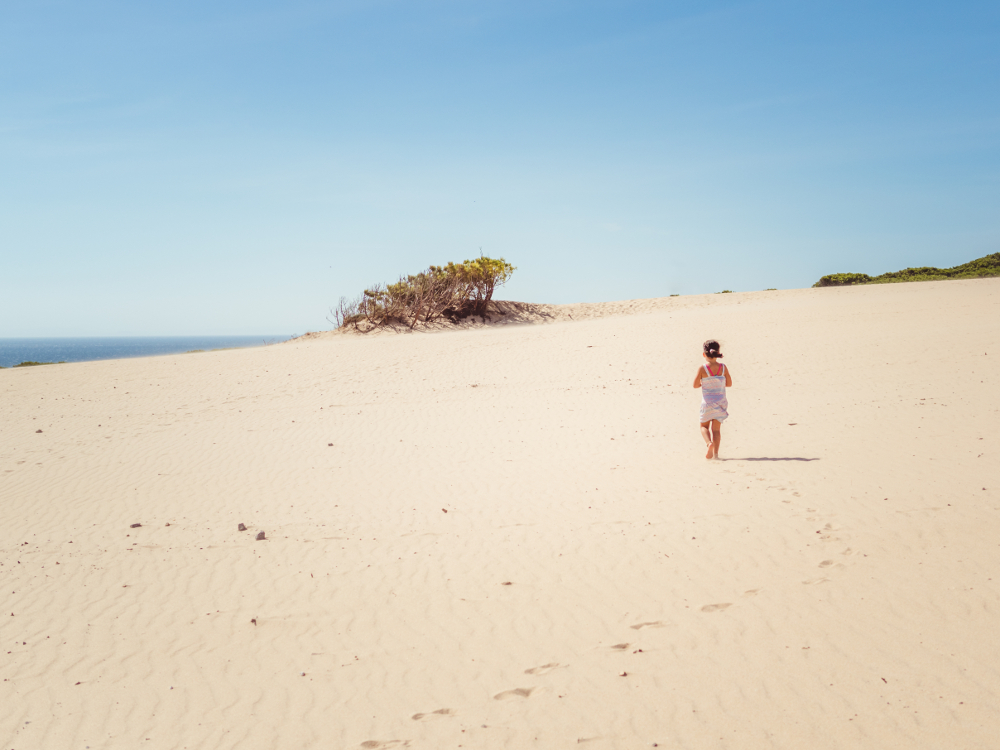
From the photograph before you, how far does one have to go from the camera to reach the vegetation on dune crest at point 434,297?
119ft

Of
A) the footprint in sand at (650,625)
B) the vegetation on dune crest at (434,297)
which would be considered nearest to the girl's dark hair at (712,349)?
the footprint in sand at (650,625)

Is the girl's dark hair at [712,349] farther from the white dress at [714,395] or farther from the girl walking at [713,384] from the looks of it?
the white dress at [714,395]

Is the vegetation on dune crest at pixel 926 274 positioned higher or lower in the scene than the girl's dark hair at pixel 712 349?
higher

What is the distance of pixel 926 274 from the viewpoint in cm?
3691

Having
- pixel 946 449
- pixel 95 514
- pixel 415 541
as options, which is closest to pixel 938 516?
pixel 946 449

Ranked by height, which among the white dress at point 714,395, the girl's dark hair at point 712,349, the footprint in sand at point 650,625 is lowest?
the footprint in sand at point 650,625

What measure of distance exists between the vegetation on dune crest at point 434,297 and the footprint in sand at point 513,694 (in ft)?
108

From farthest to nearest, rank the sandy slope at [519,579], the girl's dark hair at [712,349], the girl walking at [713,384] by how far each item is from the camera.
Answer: the girl walking at [713,384], the girl's dark hair at [712,349], the sandy slope at [519,579]

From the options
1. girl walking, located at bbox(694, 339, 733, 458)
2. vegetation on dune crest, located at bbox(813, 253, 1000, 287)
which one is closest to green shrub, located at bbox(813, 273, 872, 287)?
vegetation on dune crest, located at bbox(813, 253, 1000, 287)

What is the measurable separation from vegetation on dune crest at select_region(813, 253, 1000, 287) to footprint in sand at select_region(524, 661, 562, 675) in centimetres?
3964

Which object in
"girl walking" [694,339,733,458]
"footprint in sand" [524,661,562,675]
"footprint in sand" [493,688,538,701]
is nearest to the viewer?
"footprint in sand" [493,688,538,701]

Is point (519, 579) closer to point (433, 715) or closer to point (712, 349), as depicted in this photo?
point (433, 715)

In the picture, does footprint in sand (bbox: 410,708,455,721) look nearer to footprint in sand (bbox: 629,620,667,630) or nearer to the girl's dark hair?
footprint in sand (bbox: 629,620,667,630)

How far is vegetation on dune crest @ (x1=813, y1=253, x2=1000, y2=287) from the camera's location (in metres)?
35.8
